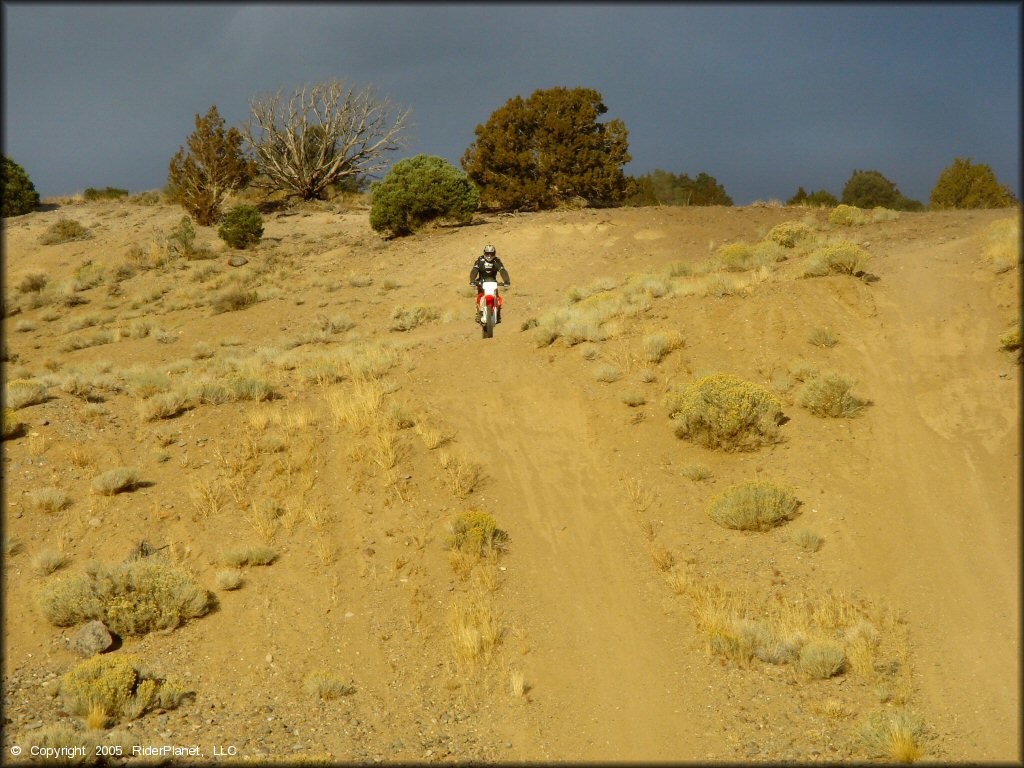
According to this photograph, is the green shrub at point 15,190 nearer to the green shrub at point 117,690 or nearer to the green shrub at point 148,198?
the green shrub at point 148,198

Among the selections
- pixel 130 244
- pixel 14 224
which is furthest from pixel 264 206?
pixel 14 224

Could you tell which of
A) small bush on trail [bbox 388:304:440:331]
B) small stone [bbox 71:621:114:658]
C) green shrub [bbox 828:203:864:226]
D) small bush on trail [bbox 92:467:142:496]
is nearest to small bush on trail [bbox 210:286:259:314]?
small bush on trail [bbox 388:304:440:331]

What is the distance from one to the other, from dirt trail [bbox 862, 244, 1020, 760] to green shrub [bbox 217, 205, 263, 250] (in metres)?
24.7

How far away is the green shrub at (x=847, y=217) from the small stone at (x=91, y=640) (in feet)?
73.6

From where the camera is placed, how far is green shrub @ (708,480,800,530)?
10.2m

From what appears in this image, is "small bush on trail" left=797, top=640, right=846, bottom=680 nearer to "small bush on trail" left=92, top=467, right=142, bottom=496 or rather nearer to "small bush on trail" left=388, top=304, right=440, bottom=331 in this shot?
"small bush on trail" left=92, top=467, right=142, bottom=496

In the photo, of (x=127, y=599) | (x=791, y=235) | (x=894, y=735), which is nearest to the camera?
(x=894, y=735)

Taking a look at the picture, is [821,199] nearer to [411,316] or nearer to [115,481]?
[411,316]

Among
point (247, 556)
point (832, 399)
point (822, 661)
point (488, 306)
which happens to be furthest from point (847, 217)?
point (247, 556)

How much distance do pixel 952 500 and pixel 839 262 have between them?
7386 millimetres

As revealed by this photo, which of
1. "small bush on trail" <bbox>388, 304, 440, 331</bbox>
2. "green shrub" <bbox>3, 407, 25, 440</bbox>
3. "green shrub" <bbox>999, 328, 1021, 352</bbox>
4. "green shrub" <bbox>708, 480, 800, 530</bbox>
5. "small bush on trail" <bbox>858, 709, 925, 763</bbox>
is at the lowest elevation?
"small bush on trail" <bbox>858, 709, 925, 763</bbox>

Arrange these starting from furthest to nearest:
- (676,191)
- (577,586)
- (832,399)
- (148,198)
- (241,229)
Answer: (676,191) < (148,198) < (241,229) < (832,399) < (577,586)

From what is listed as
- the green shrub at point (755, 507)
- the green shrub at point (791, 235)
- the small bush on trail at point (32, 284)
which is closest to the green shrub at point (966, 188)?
the green shrub at point (791, 235)

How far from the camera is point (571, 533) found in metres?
10.6
